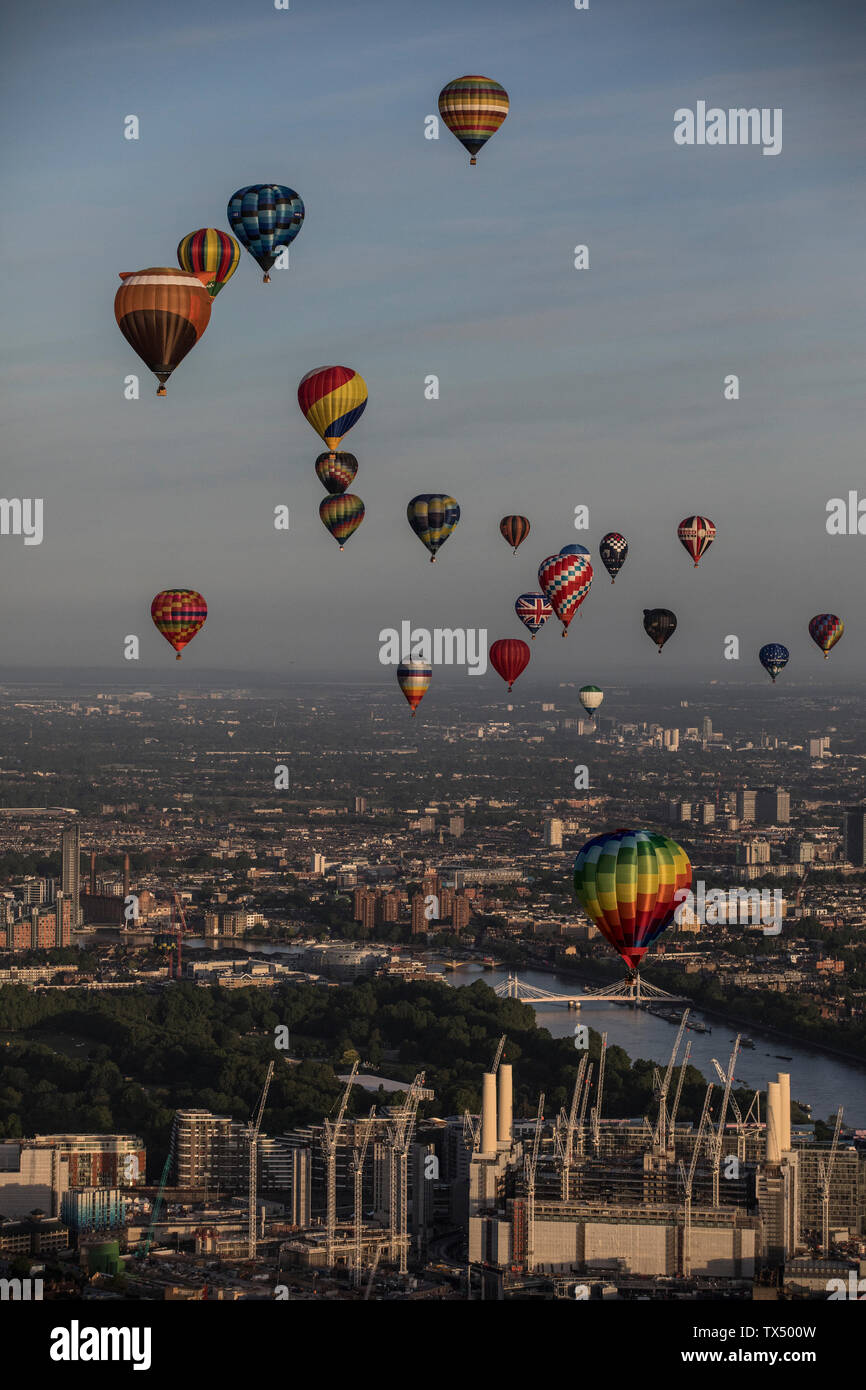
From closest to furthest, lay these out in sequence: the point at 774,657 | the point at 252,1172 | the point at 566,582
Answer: the point at 252,1172 → the point at 566,582 → the point at 774,657

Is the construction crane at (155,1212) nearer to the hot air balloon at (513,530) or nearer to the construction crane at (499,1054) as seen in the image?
the construction crane at (499,1054)

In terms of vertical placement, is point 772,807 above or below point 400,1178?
above

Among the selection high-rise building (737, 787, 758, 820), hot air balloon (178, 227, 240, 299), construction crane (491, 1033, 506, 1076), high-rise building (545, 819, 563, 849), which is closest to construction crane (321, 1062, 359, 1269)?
construction crane (491, 1033, 506, 1076)

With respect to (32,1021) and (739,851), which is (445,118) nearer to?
(32,1021)

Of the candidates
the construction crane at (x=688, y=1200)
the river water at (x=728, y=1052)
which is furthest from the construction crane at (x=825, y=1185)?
the river water at (x=728, y=1052)

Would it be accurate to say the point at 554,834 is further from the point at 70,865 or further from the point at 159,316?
the point at 159,316

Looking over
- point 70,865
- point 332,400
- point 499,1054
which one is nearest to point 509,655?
point 499,1054
